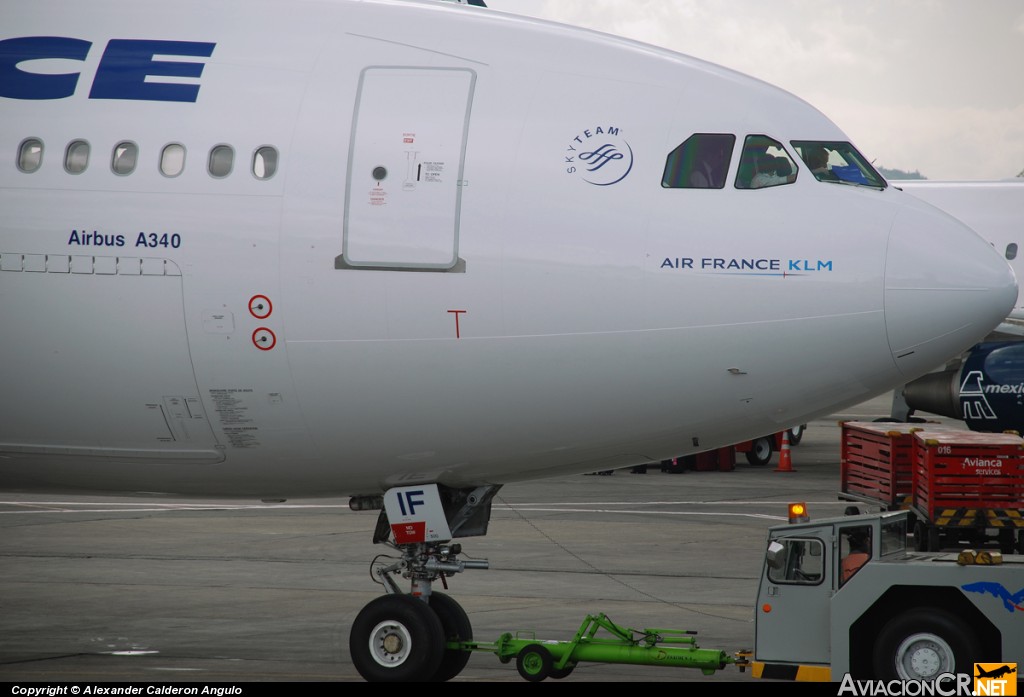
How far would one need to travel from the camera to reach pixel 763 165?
912cm

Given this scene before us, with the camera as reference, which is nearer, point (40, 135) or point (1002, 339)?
point (40, 135)

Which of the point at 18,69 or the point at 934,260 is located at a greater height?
the point at 18,69

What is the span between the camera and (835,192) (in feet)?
29.7

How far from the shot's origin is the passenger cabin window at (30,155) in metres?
9.49

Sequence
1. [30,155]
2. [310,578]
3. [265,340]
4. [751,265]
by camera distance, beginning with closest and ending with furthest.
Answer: [751,265] → [265,340] → [30,155] → [310,578]

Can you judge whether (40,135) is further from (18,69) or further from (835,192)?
(835,192)

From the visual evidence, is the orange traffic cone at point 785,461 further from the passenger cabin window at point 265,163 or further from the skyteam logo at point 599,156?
the passenger cabin window at point 265,163

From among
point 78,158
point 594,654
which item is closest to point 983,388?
point 594,654

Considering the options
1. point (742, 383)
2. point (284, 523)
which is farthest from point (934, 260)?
point (284, 523)

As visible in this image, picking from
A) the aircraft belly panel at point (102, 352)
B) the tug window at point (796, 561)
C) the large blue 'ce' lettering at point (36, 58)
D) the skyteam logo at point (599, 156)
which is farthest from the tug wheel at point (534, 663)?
the large blue 'ce' lettering at point (36, 58)

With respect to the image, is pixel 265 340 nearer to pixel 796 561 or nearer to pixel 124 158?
pixel 124 158

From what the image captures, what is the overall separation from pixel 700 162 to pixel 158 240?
3661mm

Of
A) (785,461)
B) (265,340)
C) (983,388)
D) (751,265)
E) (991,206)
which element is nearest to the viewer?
(751,265)

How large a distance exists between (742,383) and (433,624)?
2.83m
